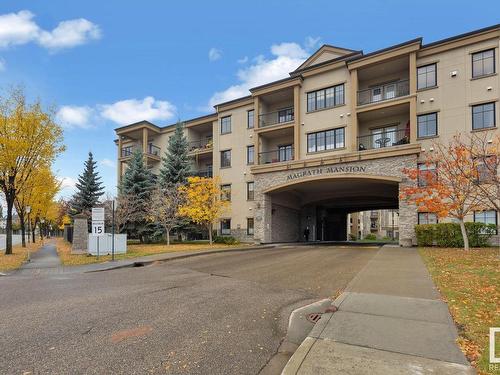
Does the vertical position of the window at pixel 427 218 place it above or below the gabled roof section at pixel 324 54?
below

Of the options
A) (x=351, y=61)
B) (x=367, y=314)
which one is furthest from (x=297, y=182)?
(x=367, y=314)

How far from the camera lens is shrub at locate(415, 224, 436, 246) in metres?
21.2

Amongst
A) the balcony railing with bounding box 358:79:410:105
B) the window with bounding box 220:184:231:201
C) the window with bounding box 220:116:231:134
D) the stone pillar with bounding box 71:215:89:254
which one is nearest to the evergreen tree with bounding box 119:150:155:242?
the stone pillar with bounding box 71:215:89:254

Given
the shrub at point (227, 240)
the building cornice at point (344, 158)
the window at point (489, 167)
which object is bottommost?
the shrub at point (227, 240)

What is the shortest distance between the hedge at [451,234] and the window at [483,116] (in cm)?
650

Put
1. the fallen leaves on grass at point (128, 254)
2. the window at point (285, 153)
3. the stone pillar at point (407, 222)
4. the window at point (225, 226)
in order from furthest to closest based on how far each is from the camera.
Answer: the window at point (225, 226) → the window at point (285, 153) → the stone pillar at point (407, 222) → the fallen leaves on grass at point (128, 254)

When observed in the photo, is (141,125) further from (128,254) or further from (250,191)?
(128,254)

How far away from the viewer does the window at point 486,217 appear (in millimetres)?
20953

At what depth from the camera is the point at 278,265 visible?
1396 centimetres

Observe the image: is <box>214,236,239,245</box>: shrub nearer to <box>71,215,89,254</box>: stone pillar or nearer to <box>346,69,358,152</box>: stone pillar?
<box>71,215,89,254</box>: stone pillar

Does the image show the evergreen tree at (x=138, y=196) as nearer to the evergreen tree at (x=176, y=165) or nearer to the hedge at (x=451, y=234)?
the evergreen tree at (x=176, y=165)

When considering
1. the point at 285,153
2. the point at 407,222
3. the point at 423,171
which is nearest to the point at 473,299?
the point at 423,171

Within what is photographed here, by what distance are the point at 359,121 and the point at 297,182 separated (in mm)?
7287

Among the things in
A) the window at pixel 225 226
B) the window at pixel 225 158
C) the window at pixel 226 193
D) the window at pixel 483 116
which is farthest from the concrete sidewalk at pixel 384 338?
the window at pixel 225 158
